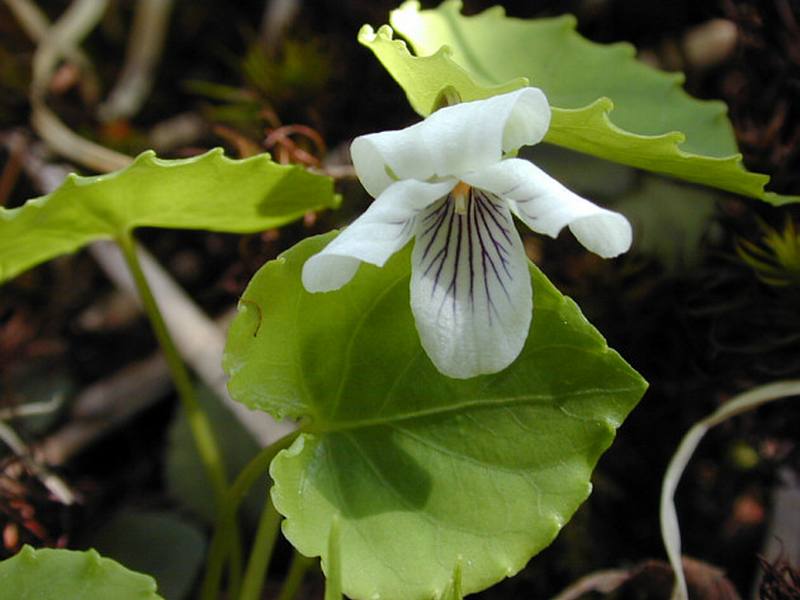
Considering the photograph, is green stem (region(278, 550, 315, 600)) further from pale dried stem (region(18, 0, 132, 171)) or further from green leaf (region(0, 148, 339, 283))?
pale dried stem (region(18, 0, 132, 171))

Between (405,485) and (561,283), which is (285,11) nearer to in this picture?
(561,283)

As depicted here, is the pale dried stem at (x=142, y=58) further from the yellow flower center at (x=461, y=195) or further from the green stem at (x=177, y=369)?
the yellow flower center at (x=461, y=195)

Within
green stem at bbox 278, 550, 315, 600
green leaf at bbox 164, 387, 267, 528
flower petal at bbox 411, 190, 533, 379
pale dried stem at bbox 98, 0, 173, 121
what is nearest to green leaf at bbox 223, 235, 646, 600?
flower petal at bbox 411, 190, 533, 379

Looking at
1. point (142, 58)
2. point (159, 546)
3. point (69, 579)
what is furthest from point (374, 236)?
point (142, 58)

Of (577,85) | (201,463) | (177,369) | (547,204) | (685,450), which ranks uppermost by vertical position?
(547,204)

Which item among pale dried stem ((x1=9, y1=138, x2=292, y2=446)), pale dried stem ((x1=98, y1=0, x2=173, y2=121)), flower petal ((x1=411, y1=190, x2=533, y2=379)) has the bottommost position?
pale dried stem ((x1=9, y1=138, x2=292, y2=446))

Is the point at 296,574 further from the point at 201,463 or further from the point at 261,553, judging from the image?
the point at 201,463
